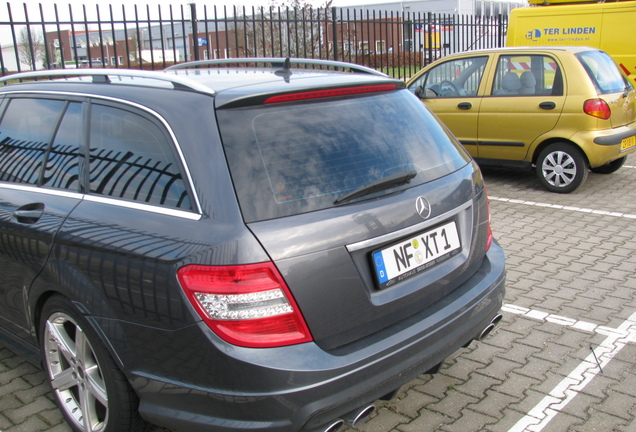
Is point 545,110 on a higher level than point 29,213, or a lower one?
lower

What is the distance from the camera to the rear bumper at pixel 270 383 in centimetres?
220

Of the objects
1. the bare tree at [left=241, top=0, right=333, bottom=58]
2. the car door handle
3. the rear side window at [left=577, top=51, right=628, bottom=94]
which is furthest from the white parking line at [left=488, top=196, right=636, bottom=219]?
the car door handle

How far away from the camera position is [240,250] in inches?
87.2

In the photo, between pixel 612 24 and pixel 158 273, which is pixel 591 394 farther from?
pixel 612 24

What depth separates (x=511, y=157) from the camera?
318 inches

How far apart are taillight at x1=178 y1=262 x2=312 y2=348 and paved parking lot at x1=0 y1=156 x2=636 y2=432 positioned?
1067 mm

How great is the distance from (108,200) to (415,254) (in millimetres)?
1333

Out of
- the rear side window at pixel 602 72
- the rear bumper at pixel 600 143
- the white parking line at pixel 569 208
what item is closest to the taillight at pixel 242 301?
the white parking line at pixel 569 208

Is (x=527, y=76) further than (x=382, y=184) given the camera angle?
Yes

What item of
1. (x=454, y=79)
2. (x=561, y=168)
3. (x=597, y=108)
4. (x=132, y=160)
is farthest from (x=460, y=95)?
(x=132, y=160)

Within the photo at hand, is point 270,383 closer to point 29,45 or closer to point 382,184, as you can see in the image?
point 382,184

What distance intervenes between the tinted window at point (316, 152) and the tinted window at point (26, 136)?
47.4 inches

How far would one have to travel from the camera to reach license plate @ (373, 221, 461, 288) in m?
2.50

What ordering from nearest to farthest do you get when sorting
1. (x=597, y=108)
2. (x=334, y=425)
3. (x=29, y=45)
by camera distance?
(x=334, y=425) < (x=597, y=108) < (x=29, y=45)
